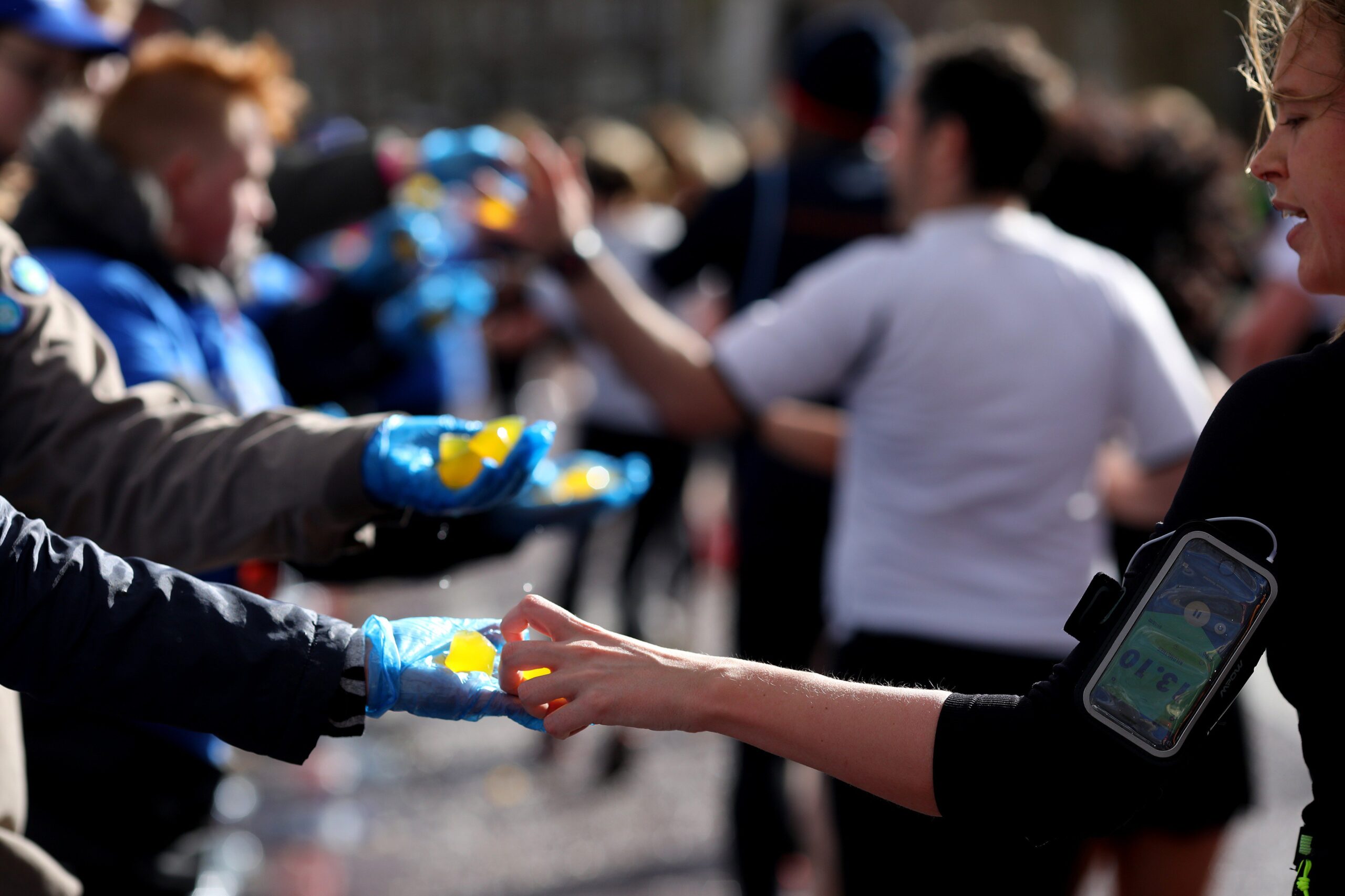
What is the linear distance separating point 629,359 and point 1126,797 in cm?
155

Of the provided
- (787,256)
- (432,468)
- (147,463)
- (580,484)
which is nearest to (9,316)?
(147,463)

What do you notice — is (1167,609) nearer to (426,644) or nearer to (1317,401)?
(1317,401)

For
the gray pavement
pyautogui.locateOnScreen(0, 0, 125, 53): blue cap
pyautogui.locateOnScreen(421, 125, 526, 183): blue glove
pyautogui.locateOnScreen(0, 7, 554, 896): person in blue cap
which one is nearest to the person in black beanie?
pyautogui.locateOnScreen(421, 125, 526, 183): blue glove

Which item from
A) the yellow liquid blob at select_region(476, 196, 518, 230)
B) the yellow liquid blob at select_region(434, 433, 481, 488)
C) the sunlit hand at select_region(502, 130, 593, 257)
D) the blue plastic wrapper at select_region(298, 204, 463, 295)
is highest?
the yellow liquid blob at select_region(434, 433, 481, 488)

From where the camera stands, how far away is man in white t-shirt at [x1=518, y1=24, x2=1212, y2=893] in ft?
8.00

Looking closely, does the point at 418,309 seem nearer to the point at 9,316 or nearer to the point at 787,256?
the point at 787,256

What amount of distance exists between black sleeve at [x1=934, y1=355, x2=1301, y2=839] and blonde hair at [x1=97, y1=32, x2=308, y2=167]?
2.01 m

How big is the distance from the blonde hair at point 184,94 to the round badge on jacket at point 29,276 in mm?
830

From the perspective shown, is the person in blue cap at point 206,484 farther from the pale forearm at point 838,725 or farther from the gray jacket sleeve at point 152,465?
the pale forearm at point 838,725

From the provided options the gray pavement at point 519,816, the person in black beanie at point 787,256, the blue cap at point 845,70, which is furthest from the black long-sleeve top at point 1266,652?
the blue cap at point 845,70

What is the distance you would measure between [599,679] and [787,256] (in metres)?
2.40

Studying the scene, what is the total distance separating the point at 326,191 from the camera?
4098mm

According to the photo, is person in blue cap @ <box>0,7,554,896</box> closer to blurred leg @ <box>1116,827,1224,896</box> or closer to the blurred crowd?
the blurred crowd

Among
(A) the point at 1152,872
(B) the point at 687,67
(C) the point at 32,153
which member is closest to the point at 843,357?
(A) the point at 1152,872
